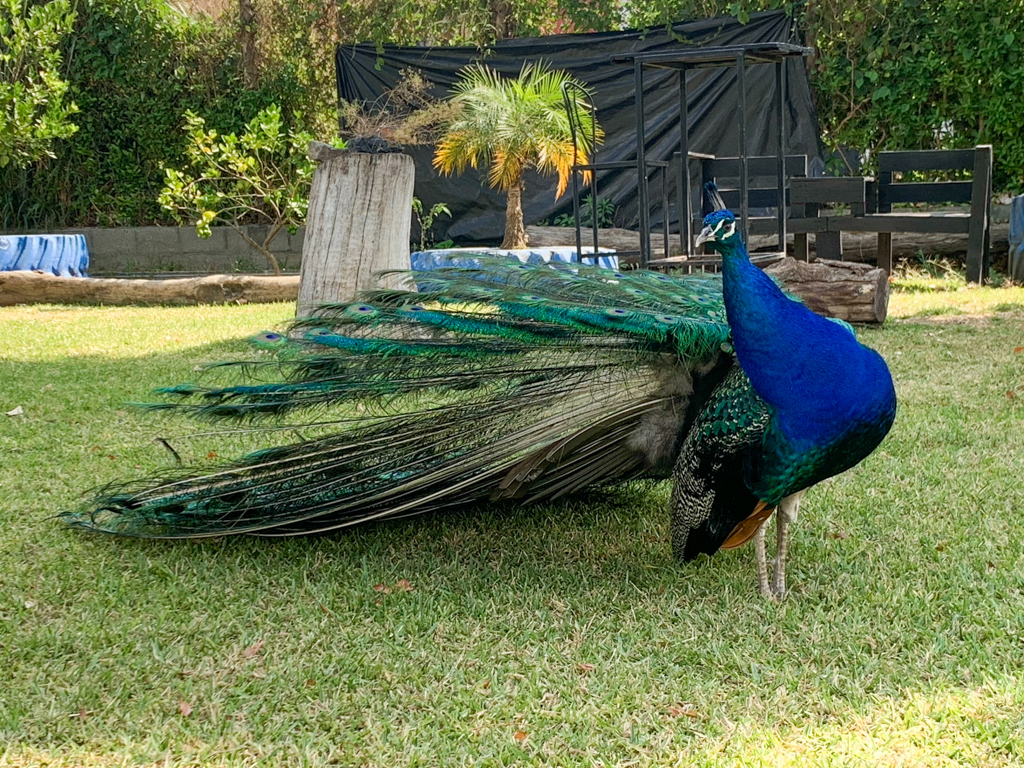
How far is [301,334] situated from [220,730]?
1.35m

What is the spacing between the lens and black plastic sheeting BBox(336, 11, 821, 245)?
10531mm

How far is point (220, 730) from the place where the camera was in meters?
2.24

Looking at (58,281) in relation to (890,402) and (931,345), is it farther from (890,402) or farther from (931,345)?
(890,402)

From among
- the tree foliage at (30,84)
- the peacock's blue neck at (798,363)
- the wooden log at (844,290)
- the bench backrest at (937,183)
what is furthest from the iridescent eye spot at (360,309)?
the tree foliage at (30,84)

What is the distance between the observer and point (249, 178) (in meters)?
10.6

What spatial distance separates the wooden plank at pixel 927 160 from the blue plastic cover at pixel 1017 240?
563mm

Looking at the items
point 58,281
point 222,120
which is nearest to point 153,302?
point 58,281

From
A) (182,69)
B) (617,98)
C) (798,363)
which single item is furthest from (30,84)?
(798,363)

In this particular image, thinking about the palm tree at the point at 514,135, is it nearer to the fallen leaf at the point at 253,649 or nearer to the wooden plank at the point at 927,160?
the wooden plank at the point at 927,160

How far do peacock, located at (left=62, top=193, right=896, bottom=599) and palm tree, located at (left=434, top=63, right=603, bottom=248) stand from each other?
243 inches

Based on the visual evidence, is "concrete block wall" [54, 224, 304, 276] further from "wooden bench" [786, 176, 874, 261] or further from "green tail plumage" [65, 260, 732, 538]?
"green tail plumage" [65, 260, 732, 538]

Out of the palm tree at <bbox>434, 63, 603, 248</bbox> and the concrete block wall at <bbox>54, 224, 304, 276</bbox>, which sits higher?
the palm tree at <bbox>434, 63, 603, 248</bbox>

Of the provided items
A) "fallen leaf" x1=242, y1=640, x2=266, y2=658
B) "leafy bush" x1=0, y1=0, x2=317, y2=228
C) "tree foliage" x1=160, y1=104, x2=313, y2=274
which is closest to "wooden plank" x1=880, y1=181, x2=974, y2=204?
"tree foliage" x1=160, y1=104, x2=313, y2=274

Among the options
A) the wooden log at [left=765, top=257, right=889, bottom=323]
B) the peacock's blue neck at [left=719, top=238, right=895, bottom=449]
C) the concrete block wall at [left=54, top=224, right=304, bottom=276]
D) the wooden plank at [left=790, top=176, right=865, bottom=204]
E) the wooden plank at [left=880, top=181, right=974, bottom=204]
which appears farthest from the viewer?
the concrete block wall at [left=54, top=224, right=304, bottom=276]
